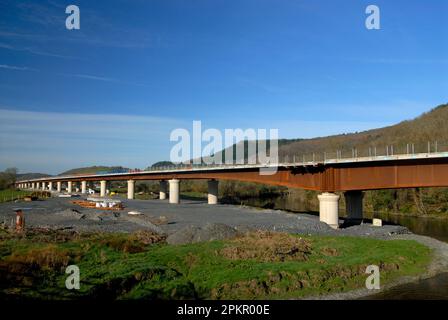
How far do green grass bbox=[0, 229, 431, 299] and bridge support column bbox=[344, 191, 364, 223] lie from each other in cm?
2046

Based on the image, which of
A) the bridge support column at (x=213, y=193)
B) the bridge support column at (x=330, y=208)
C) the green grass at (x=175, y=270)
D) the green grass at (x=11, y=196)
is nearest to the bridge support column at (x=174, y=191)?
the bridge support column at (x=213, y=193)

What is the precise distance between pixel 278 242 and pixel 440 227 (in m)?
35.6

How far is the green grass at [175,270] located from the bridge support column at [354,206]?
67.1 ft

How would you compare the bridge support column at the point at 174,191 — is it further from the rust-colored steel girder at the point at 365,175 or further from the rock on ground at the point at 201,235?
the rock on ground at the point at 201,235

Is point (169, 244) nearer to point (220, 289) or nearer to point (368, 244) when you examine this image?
point (220, 289)

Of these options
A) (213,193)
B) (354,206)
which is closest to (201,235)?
(354,206)

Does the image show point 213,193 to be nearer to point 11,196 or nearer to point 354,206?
point 354,206

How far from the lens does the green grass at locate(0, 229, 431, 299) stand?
2325 centimetres

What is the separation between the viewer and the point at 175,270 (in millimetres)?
27375

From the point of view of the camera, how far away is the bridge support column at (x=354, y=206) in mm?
54844

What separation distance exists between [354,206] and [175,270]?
35.2 meters

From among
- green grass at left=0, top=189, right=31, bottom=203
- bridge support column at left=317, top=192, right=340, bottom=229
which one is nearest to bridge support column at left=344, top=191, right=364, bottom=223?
bridge support column at left=317, top=192, right=340, bottom=229

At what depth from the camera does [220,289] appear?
2462 centimetres
